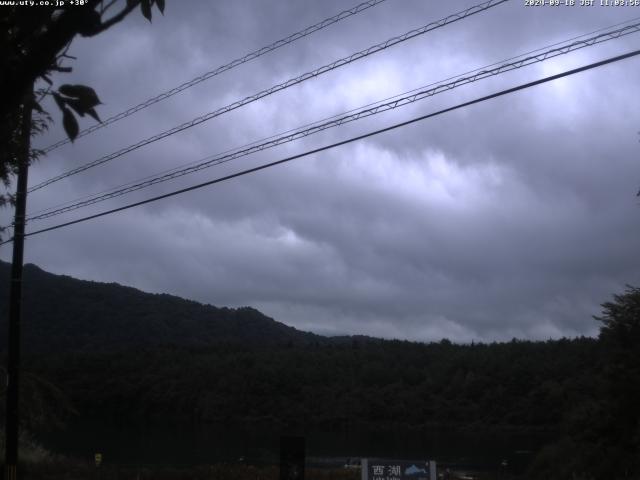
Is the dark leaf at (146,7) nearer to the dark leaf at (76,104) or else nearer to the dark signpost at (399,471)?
the dark leaf at (76,104)

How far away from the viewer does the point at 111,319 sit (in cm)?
11181

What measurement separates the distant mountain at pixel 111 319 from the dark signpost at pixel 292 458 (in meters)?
49.4

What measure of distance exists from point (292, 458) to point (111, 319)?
102 meters

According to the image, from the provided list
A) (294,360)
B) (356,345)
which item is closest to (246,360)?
(294,360)

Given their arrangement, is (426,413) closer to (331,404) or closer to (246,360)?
(331,404)

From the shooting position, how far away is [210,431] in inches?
3051

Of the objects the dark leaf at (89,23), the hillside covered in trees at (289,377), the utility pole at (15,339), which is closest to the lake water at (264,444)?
the hillside covered in trees at (289,377)

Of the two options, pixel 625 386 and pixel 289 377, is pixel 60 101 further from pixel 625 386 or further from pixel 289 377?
pixel 289 377

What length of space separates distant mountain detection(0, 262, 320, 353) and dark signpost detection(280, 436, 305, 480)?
1946 inches

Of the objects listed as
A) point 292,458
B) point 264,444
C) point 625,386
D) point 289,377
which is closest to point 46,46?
point 292,458

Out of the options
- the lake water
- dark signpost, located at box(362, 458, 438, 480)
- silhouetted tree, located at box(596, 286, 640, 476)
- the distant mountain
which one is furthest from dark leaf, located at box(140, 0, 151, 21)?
the distant mountain

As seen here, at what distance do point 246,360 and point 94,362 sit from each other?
81.5ft

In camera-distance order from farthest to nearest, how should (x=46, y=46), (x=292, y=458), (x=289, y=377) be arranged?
1. (x=289, y=377)
2. (x=292, y=458)
3. (x=46, y=46)

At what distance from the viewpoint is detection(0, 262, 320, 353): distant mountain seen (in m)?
89.9
